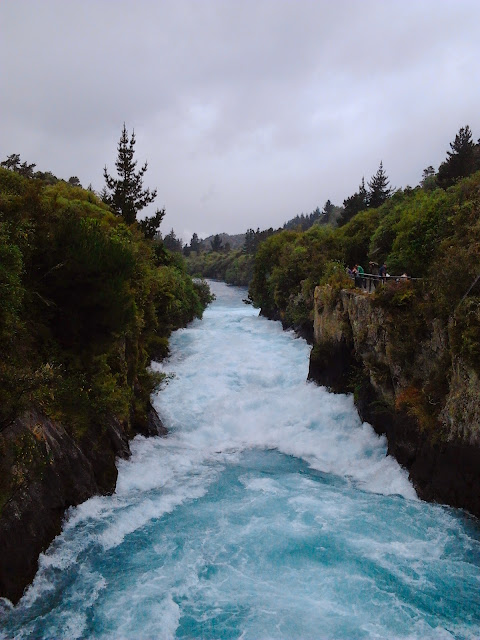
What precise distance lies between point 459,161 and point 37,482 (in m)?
32.7

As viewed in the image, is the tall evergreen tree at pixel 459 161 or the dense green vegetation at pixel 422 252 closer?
the dense green vegetation at pixel 422 252

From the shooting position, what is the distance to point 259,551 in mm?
11055

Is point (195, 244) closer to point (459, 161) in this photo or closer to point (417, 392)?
point (459, 161)

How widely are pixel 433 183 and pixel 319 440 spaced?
26.4 metres

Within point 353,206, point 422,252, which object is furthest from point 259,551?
point 353,206

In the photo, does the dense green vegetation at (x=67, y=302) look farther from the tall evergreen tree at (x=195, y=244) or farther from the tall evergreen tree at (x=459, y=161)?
the tall evergreen tree at (x=195, y=244)

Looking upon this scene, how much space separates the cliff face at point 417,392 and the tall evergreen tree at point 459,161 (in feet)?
54.0

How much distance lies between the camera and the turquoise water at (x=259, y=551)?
8711 mm

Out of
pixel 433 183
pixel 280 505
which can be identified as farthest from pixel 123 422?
pixel 433 183

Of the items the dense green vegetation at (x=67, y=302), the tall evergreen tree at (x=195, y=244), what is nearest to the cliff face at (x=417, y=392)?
the dense green vegetation at (x=67, y=302)

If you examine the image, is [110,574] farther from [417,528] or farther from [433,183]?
[433,183]

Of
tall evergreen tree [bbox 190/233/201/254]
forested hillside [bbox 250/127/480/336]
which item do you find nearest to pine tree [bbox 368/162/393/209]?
forested hillside [bbox 250/127/480/336]

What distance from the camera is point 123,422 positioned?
1686cm

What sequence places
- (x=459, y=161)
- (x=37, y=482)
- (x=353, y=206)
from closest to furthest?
(x=37, y=482)
(x=459, y=161)
(x=353, y=206)
